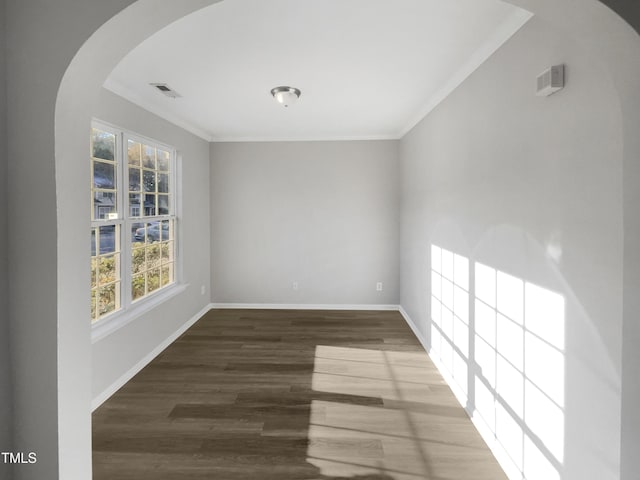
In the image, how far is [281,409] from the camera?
2.97 meters

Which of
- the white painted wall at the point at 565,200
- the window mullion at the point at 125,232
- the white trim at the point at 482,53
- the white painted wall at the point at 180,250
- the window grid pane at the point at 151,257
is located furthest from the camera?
the window grid pane at the point at 151,257

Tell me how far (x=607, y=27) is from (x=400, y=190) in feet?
15.0

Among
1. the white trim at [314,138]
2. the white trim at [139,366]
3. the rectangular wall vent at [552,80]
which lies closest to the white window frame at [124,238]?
the white trim at [139,366]

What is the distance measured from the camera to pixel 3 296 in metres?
1.21

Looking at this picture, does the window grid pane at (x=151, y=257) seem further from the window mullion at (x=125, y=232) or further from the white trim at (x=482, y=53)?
the white trim at (x=482, y=53)

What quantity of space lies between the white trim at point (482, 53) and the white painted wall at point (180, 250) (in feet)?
9.10

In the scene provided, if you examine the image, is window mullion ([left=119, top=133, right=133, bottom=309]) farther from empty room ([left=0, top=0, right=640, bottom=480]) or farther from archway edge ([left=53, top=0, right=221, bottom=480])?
archway edge ([left=53, top=0, right=221, bottom=480])

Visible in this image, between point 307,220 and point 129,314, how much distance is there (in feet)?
9.60

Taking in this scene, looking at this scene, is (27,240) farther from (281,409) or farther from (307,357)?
(307,357)

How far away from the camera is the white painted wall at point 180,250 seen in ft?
10.4

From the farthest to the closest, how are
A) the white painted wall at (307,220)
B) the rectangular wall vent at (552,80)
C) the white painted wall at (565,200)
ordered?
the white painted wall at (307,220), the rectangular wall vent at (552,80), the white painted wall at (565,200)

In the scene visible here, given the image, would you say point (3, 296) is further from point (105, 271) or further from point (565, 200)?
point (105, 271)

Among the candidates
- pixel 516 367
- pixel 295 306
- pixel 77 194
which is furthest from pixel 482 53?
pixel 295 306

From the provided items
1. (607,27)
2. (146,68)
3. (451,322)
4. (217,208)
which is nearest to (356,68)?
(146,68)
